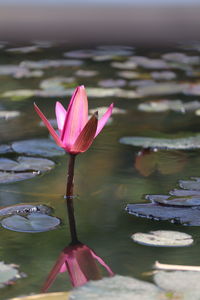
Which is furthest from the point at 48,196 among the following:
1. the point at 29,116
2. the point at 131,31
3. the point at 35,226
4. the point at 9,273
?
the point at 131,31

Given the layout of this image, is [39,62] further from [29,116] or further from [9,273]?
[9,273]

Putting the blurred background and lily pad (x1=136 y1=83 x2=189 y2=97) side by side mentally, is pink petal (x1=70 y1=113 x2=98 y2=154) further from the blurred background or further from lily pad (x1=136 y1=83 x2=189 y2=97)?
the blurred background

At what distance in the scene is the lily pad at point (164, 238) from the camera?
97cm

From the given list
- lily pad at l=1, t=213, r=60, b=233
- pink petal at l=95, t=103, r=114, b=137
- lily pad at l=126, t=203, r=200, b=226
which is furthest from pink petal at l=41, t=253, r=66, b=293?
pink petal at l=95, t=103, r=114, b=137

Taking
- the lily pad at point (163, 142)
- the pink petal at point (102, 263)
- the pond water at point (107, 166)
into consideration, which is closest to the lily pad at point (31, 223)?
the pond water at point (107, 166)

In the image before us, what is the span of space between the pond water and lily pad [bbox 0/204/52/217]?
0.07 ft

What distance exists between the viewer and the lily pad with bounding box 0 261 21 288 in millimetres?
820

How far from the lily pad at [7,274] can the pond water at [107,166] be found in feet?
0.04

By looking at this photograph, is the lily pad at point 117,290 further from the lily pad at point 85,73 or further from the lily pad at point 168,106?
the lily pad at point 85,73

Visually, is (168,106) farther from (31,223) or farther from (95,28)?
(95,28)

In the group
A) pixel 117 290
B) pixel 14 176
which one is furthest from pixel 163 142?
pixel 117 290

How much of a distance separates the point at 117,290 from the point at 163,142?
0.90 metres

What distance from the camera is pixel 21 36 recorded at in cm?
451

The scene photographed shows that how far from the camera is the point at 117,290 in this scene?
77 cm
